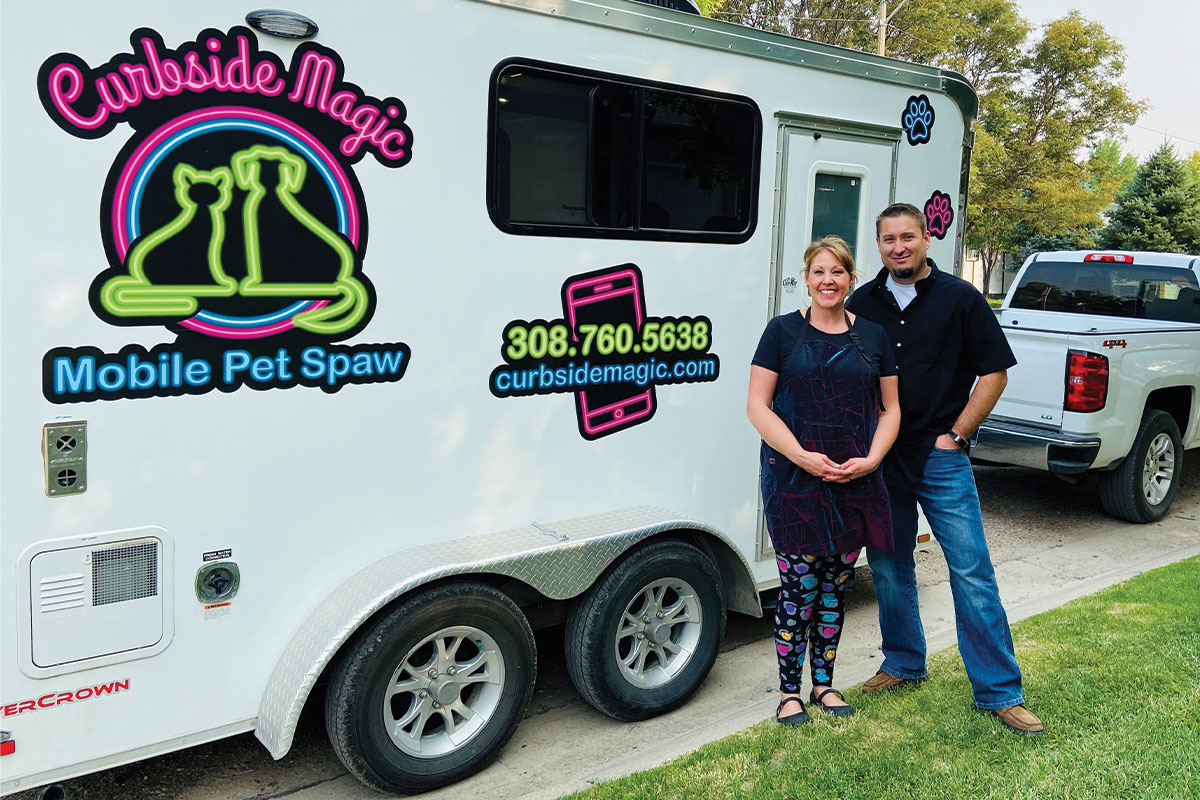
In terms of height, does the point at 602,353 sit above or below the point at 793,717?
above

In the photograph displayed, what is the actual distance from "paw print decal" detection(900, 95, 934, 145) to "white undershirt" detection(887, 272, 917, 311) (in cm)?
152

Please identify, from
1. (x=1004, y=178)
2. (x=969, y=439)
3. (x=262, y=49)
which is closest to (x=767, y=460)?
(x=969, y=439)

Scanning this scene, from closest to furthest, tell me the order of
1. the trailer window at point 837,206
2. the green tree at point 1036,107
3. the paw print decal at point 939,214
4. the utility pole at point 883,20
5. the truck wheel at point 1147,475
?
the trailer window at point 837,206 < the paw print decal at point 939,214 < the truck wheel at point 1147,475 < the utility pole at point 883,20 < the green tree at point 1036,107

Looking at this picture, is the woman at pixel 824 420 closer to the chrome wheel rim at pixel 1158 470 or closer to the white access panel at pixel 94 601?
the white access panel at pixel 94 601

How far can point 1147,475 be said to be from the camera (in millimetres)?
7277

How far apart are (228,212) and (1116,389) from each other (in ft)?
20.0

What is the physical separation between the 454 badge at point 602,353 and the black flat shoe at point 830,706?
50.1 inches

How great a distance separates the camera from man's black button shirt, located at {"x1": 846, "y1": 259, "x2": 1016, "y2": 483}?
3.53 meters

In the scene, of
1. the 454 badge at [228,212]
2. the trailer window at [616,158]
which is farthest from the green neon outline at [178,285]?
the trailer window at [616,158]

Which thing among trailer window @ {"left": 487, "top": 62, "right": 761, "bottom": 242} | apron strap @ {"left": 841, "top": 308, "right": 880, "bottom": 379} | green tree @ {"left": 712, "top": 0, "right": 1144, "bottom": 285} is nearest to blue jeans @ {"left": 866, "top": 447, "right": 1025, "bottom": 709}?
apron strap @ {"left": 841, "top": 308, "right": 880, "bottom": 379}

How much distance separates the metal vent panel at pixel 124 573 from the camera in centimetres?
276

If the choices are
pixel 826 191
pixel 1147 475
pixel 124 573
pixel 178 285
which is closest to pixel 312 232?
pixel 178 285

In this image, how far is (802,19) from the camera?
20609 mm

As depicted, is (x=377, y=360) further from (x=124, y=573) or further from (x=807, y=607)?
(x=807, y=607)
